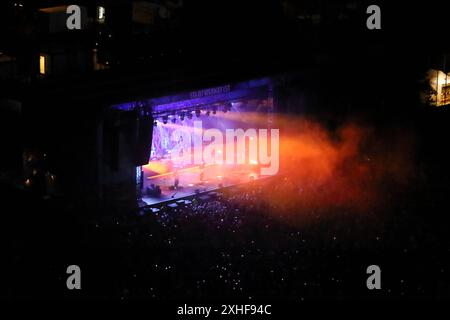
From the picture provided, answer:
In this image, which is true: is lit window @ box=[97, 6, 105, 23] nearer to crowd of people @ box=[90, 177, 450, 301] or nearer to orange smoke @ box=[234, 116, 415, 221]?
orange smoke @ box=[234, 116, 415, 221]

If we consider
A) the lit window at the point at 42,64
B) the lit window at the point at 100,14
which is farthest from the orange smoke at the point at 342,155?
the lit window at the point at 42,64

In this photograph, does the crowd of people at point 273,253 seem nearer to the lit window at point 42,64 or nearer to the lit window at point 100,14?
the lit window at point 42,64

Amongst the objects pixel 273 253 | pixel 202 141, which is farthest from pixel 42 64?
pixel 273 253

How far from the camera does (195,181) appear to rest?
19469 millimetres

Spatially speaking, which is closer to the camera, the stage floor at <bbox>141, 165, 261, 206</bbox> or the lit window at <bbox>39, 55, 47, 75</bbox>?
the stage floor at <bbox>141, 165, 261, 206</bbox>

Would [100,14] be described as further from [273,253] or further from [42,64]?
[273,253]

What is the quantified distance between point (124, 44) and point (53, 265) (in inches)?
415

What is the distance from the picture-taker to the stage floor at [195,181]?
17527 millimetres

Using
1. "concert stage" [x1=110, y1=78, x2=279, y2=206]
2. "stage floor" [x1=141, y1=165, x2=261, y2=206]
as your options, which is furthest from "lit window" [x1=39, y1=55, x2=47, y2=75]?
"stage floor" [x1=141, y1=165, x2=261, y2=206]

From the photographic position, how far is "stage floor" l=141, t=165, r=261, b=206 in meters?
17.5

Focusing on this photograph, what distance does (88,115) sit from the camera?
15.6m

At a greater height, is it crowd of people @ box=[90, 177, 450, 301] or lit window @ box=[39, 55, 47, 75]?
lit window @ box=[39, 55, 47, 75]
